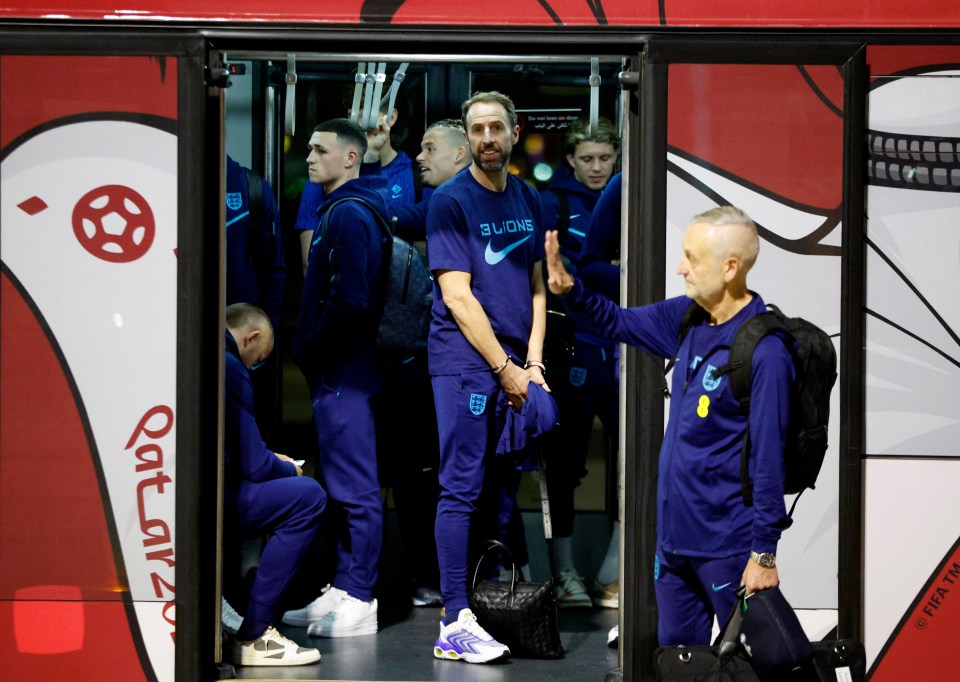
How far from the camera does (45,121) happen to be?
395cm

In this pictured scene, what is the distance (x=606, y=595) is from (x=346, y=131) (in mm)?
2293

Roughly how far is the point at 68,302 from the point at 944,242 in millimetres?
2836

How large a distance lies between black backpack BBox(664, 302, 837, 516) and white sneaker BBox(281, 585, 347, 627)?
2.12 m

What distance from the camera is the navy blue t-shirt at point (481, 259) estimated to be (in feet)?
15.4

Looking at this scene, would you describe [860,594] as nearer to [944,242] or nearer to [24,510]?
[944,242]

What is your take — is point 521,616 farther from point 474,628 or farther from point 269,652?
point 269,652

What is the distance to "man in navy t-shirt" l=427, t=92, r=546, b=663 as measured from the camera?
4.64 meters

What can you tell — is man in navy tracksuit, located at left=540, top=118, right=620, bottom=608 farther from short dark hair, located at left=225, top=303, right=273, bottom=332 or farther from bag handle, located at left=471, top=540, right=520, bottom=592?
short dark hair, located at left=225, top=303, right=273, bottom=332

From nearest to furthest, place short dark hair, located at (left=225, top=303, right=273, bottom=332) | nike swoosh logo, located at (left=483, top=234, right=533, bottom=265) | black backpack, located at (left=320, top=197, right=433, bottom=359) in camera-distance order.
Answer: short dark hair, located at (left=225, top=303, right=273, bottom=332)
nike swoosh logo, located at (left=483, top=234, right=533, bottom=265)
black backpack, located at (left=320, top=197, right=433, bottom=359)

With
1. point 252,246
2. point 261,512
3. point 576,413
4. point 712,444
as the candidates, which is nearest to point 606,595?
point 576,413

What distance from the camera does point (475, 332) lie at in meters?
4.64

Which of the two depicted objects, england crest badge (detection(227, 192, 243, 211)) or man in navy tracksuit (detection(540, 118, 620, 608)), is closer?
man in navy tracksuit (detection(540, 118, 620, 608))

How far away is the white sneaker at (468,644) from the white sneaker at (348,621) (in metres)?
0.42

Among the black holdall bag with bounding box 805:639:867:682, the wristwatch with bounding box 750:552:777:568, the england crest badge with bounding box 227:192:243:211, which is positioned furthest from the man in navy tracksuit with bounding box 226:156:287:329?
the black holdall bag with bounding box 805:639:867:682
